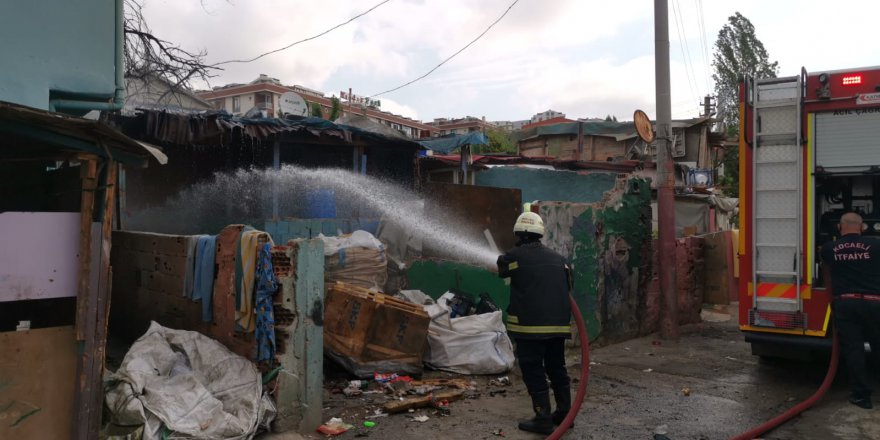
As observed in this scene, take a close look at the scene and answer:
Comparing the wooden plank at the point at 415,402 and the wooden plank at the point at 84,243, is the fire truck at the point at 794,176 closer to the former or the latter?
the wooden plank at the point at 415,402

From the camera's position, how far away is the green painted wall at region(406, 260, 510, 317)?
29.0ft

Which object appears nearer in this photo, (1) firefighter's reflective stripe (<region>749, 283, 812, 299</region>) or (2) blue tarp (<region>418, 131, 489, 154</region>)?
(1) firefighter's reflective stripe (<region>749, 283, 812, 299</region>)

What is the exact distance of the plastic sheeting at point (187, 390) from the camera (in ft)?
14.5

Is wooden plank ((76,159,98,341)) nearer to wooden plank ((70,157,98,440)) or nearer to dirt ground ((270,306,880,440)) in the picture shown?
wooden plank ((70,157,98,440))

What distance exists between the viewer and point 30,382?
4.02 m

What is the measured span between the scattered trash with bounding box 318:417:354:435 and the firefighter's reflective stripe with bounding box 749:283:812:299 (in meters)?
4.28

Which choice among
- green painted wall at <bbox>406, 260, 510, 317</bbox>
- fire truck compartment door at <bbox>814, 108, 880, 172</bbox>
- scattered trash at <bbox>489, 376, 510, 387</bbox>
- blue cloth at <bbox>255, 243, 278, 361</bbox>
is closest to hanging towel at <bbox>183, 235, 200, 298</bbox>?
blue cloth at <bbox>255, 243, 278, 361</bbox>

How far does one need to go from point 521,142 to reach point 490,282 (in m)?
19.4

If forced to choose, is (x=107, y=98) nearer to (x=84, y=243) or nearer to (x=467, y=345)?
(x=84, y=243)

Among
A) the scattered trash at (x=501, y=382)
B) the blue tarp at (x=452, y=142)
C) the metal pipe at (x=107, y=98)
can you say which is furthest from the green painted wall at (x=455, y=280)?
the metal pipe at (x=107, y=98)

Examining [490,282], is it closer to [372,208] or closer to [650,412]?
[650,412]

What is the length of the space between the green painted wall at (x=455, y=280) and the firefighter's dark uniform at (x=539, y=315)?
3.32 m

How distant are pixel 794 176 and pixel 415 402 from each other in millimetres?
4375

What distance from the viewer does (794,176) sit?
631cm
